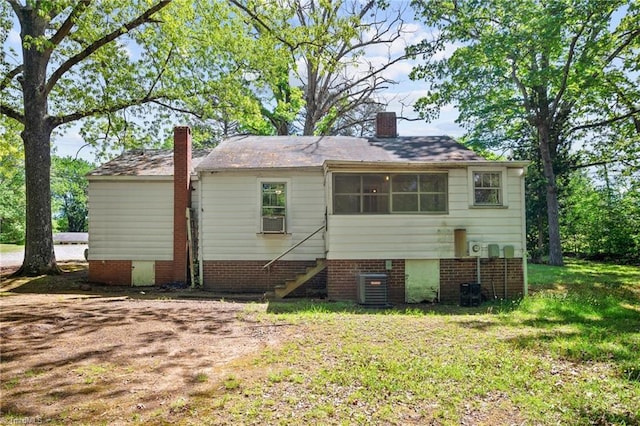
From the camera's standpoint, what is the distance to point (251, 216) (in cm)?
1235

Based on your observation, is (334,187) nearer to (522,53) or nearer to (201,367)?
(201,367)

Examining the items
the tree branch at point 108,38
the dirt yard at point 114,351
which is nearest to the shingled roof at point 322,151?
the dirt yard at point 114,351

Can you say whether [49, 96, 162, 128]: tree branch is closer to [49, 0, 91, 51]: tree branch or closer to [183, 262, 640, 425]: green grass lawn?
[49, 0, 91, 51]: tree branch

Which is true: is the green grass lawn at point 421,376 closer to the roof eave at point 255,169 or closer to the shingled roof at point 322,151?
the roof eave at point 255,169

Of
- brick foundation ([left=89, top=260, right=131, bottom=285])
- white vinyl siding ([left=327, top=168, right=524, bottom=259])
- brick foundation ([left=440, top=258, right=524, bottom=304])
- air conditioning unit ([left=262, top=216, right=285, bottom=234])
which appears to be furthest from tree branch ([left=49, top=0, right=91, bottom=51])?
brick foundation ([left=440, top=258, right=524, bottom=304])

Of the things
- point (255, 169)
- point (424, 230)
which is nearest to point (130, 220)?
point (255, 169)

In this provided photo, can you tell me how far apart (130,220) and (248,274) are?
413cm

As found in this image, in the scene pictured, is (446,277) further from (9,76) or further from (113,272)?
(9,76)

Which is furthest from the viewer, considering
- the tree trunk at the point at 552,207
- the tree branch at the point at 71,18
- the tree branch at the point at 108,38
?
the tree trunk at the point at 552,207

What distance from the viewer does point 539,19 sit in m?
16.5

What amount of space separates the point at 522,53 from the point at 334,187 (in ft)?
42.0

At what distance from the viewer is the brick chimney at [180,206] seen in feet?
41.3

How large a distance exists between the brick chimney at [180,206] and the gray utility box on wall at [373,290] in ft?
18.2

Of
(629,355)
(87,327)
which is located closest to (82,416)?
(87,327)
